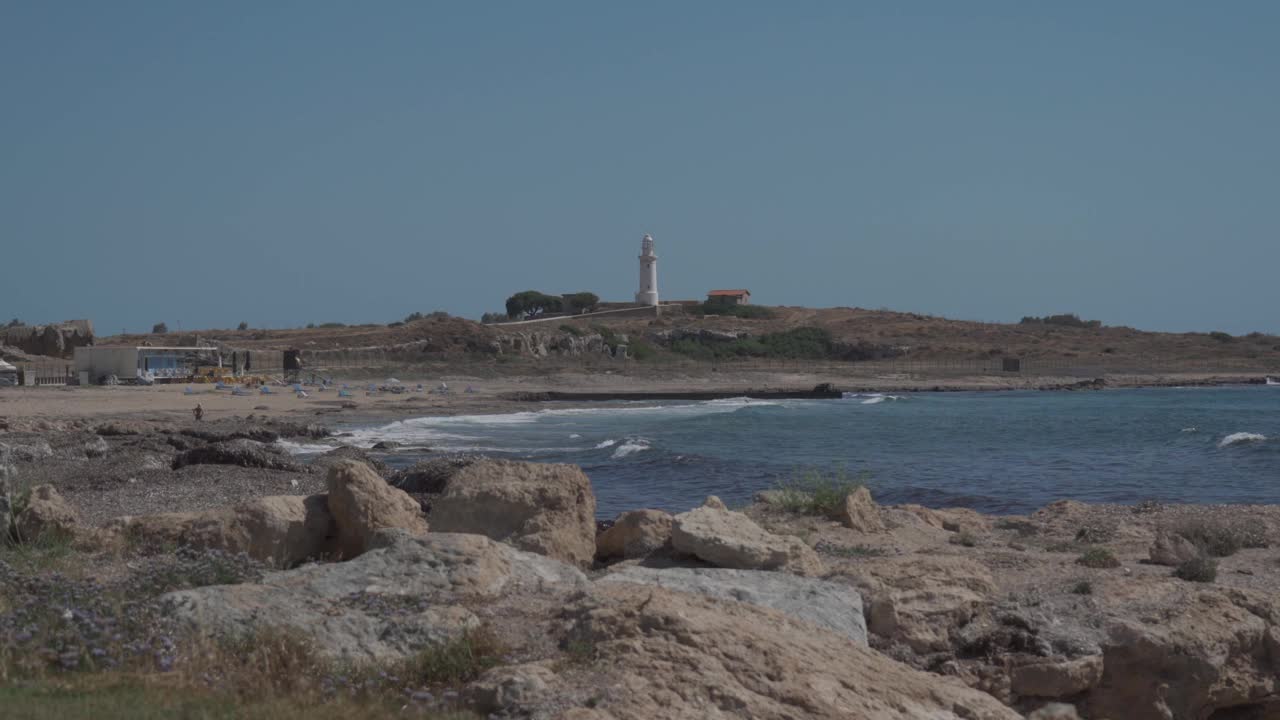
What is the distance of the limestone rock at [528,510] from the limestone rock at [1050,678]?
330 cm

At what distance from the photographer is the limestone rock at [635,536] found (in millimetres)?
8664

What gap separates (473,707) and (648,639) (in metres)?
0.83

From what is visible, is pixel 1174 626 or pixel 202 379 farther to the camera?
pixel 202 379

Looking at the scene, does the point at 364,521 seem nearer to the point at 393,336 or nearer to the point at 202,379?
the point at 202,379

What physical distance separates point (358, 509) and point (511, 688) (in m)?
3.92

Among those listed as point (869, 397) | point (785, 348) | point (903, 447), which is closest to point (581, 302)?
point (785, 348)

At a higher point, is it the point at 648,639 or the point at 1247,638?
the point at 648,639

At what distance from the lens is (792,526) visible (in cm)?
1206

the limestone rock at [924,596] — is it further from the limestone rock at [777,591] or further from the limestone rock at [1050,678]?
the limestone rock at [1050,678]

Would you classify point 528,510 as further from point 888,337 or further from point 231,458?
point 888,337

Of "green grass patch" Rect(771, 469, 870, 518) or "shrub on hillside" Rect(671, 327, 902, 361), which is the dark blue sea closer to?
"green grass patch" Rect(771, 469, 870, 518)

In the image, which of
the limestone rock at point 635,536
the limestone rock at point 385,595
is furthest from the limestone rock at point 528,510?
the limestone rock at point 385,595

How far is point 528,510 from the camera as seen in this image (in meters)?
8.52

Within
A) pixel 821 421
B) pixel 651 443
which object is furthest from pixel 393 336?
pixel 651 443
